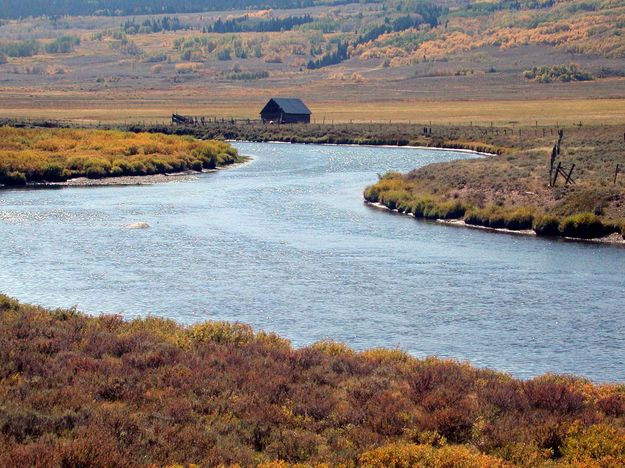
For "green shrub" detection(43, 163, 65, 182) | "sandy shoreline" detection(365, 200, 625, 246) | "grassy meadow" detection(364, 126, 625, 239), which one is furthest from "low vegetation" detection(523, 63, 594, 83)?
"sandy shoreline" detection(365, 200, 625, 246)

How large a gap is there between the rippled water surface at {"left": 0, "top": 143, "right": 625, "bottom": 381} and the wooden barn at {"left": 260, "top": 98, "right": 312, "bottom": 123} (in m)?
64.9

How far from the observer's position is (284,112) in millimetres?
114250

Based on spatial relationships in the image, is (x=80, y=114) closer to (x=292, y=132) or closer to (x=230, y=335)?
(x=292, y=132)

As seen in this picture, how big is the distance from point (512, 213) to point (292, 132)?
60746 millimetres

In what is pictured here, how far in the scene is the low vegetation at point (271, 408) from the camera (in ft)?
42.7

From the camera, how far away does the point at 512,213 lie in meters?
41.4

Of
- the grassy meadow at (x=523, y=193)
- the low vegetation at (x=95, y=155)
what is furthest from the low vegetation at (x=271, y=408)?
the low vegetation at (x=95, y=155)

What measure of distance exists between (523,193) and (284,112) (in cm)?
7162

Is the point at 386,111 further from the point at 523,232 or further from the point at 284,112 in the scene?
the point at 523,232

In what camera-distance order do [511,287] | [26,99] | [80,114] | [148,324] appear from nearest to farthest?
[148,324]
[511,287]
[80,114]
[26,99]

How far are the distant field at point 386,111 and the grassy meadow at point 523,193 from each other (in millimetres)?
42167

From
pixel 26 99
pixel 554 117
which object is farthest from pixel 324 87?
pixel 554 117

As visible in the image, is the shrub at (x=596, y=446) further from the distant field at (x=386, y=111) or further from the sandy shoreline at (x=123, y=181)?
the distant field at (x=386, y=111)

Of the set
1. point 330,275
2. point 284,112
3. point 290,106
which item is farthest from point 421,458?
point 290,106
